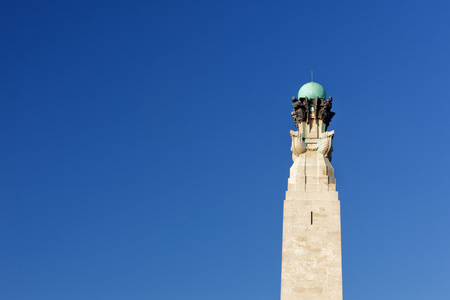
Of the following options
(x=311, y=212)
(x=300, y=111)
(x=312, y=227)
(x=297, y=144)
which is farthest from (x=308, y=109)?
(x=312, y=227)

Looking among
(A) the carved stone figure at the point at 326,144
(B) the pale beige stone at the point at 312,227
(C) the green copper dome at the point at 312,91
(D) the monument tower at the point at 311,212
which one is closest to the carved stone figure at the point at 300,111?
(D) the monument tower at the point at 311,212

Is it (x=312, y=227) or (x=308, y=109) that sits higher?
(x=308, y=109)

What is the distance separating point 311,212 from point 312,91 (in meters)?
7.90

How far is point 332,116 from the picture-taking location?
126 feet

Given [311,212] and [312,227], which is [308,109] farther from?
[312,227]

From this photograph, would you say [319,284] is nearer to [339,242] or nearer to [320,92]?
[339,242]

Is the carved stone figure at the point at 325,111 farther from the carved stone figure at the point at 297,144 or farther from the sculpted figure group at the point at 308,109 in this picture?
the carved stone figure at the point at 297,144

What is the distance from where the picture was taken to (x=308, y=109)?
37594 millimetres

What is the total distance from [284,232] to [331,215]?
2840 mm

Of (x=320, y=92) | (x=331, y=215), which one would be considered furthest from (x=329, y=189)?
(x=320, y=92)

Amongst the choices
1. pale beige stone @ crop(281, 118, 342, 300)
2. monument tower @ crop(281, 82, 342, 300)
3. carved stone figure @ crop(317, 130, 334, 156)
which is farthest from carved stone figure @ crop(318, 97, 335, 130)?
carved stone figure @ crop(317, 130, 334, 156)

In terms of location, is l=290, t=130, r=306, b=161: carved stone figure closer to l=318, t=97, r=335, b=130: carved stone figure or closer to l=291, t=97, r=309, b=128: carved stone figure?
l=291, t=97, r=309, b=128: carved stone figure

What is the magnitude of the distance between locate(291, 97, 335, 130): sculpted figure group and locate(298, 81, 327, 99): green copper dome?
39 centimetres

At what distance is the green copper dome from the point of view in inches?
1491
